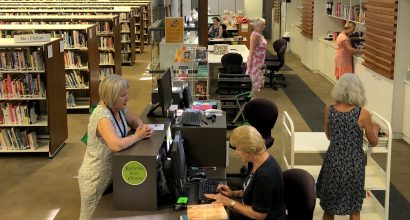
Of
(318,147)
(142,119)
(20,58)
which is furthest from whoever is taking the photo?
(20,58)

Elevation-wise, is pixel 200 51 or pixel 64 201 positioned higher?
pixel 200 51

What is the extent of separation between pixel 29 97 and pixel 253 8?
16.2m

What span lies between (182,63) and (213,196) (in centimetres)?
386

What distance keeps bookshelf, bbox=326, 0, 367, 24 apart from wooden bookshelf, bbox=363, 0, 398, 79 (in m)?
1.33

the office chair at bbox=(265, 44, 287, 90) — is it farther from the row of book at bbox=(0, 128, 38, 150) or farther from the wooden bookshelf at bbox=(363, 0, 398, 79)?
the row of book at bbox=(0, 128, 38, 150)

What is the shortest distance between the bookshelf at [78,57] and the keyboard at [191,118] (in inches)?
193

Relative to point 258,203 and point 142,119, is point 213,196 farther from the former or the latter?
point 142,119

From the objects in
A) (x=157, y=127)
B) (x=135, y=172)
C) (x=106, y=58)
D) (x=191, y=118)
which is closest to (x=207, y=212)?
(x=135, y=172)

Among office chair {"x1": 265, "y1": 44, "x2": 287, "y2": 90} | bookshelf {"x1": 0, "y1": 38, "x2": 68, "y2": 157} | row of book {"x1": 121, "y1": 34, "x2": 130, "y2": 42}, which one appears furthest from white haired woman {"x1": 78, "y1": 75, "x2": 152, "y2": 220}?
row of book {"x1": 121, "y1": 34, "x2": 130, "y2": 42}

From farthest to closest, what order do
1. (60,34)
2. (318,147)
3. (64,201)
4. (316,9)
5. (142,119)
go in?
(316,9) < (60,34) < (64,201) < (318,147) < (142,119)

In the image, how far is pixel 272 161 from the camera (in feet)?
10.7

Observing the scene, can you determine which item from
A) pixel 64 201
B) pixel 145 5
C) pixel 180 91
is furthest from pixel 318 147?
pixel 145 5

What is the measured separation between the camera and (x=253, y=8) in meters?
22.0

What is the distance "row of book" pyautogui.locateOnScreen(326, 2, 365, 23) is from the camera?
10.2m
